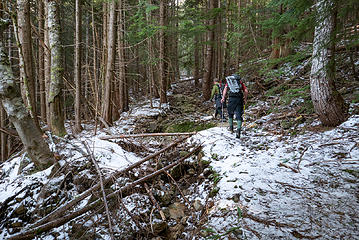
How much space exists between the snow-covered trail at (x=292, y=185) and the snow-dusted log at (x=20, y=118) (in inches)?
139

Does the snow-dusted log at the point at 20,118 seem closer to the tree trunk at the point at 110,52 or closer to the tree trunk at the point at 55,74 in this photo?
the tree trunk at the point at 55,74

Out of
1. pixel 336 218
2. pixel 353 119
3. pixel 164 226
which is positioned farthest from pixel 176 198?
pixel 353 119

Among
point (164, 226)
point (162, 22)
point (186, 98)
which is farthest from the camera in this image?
point (186, 98)

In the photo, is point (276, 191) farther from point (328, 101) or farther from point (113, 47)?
point (113, 47)

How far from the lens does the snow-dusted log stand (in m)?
3.18

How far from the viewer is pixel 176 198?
4.12 metres

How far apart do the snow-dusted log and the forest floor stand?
0.32 m

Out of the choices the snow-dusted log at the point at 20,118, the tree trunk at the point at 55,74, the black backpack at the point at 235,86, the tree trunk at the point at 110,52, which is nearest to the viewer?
the snow-dusted log at the point at 20,118

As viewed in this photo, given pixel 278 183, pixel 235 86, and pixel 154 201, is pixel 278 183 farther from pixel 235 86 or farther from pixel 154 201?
pixel 235 86

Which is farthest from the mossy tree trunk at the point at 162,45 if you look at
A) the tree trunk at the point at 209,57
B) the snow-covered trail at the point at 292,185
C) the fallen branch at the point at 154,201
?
the fallen branch at the point at 154,201

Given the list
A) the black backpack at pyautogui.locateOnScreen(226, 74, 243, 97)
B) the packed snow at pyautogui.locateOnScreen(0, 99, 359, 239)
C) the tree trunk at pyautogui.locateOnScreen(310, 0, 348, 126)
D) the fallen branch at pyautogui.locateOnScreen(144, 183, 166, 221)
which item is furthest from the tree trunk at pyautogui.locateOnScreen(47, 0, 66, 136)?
the tree trunk at pyautogui.locateOnScreen(310, 0, 348, 126)

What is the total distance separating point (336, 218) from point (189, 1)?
18.3 m

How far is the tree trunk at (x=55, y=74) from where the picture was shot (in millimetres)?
5355

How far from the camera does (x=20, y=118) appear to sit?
3.38 meters
